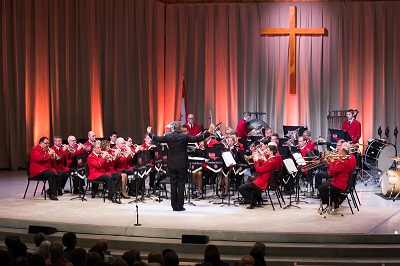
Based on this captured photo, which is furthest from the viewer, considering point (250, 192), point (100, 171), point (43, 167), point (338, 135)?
point (338, 135)

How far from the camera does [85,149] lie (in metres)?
14.6

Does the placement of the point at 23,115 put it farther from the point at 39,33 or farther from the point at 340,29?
the point at 340,29

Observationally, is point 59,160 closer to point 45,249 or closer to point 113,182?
point 113,182

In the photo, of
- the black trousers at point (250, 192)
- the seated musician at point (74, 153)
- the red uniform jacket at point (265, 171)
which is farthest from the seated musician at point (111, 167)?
the red uniform jacket at point (265, 171)

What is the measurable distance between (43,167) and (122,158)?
1.64 m

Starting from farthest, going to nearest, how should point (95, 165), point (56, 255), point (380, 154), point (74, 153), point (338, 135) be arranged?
point (338, 135) < point (380, 154) < point (74, 153) < point (95, 165) < point (56, 255)

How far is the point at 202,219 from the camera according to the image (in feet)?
37.9

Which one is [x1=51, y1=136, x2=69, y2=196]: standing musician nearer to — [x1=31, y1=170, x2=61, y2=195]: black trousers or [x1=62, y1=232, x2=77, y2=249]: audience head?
[x1=31, y1=170, x2=61, y2=195]: black trousers

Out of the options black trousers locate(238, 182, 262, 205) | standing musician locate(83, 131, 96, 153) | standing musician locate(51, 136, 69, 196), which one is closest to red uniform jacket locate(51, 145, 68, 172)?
standing musician locate(51, 136, 69, 196)

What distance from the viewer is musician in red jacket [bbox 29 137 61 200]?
44.1 ft

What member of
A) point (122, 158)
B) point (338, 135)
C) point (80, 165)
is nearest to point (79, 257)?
point (80, 165)

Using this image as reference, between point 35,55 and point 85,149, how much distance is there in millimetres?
4266

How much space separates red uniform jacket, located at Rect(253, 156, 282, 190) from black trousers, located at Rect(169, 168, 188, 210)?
4.54 ft

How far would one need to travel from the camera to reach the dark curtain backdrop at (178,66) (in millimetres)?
17688
